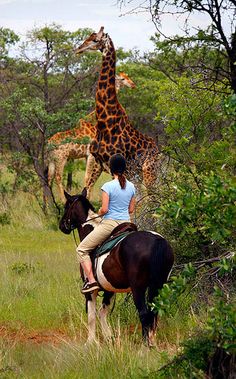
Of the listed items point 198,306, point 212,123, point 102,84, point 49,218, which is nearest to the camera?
point 198,306

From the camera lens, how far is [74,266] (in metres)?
12.4

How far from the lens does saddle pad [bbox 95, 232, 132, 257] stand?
7957 millimetres

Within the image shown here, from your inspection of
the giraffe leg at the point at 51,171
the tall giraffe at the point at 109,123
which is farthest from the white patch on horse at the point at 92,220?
the giraffe leg at the point at 51,171

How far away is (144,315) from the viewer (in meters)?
7.72

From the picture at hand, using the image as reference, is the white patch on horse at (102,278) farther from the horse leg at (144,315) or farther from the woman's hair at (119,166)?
the woman's hair at (119,166)

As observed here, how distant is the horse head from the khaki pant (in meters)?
0.42

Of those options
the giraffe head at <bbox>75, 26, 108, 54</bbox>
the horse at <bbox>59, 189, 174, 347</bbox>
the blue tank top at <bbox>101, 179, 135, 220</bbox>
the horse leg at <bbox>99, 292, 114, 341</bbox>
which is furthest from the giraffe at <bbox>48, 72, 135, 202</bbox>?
the horse at <bbox>59, 189, 174, 347</bbox>

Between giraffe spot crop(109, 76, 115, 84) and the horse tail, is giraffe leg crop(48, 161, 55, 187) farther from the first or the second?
the horse tail

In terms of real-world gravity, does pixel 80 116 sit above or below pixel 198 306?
above

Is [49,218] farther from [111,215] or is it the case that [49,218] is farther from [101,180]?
[111,215]

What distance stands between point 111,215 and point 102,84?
706 centimetres

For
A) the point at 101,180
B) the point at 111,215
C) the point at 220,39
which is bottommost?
the point at 101,180

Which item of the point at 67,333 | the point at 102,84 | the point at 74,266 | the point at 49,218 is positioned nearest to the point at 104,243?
the point at 67,333

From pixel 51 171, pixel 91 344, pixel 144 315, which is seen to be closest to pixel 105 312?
pixel 144 315
